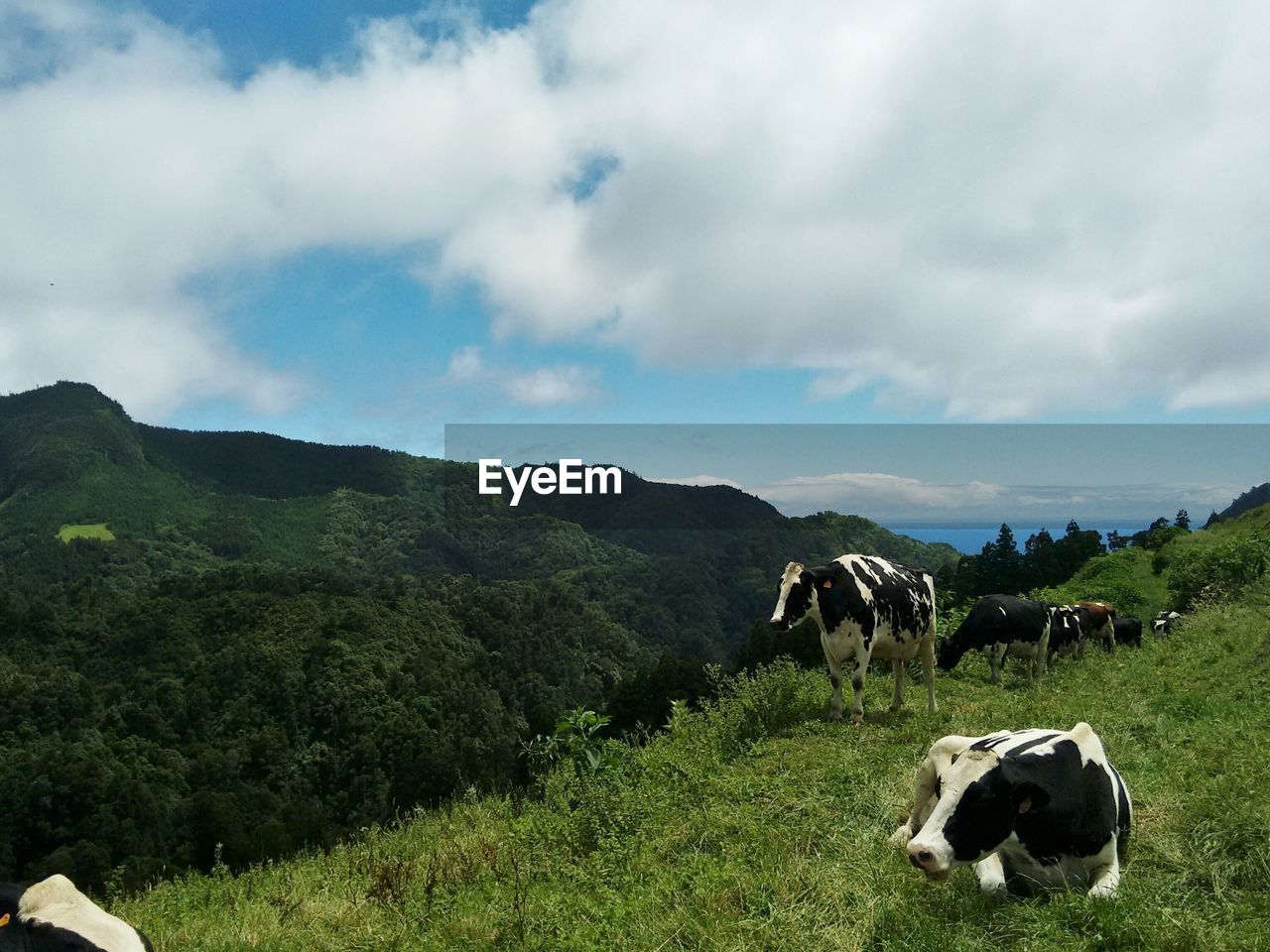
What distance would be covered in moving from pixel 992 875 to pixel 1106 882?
0.59 metres

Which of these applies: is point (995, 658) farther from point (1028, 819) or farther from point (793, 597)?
point (1028, 819)

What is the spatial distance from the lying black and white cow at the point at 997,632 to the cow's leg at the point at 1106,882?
1012 centimetres

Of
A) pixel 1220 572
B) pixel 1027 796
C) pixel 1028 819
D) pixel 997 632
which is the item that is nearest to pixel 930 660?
pixel 997 632

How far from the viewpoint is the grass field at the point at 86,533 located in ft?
456

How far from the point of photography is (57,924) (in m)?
3.99

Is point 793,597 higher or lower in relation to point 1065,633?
higher

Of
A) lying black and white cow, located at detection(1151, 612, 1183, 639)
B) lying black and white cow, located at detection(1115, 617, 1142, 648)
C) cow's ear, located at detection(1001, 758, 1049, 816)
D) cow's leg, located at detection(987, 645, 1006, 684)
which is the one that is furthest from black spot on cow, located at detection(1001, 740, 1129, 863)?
lying black and white cow, located at detection(1115, 617, 1142, 648)

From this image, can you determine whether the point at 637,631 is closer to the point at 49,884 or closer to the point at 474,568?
the point at 474,568

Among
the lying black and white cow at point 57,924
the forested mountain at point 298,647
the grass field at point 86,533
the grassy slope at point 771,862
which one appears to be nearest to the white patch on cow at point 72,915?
the lying black and white cow at point 57,924

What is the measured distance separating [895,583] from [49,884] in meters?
9.23

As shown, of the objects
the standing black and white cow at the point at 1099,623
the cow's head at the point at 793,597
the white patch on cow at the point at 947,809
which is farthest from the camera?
the standing black and white cow at the point at 1099,623

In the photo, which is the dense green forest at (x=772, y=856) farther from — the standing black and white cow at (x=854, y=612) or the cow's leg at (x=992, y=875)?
the standing black and white cow at (x=854, y=612)

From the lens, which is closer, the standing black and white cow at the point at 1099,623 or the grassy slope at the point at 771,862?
the grassy slope at the point at 771,862

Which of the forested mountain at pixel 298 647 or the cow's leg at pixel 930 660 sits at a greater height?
the cow's leg at pixel 930 660
